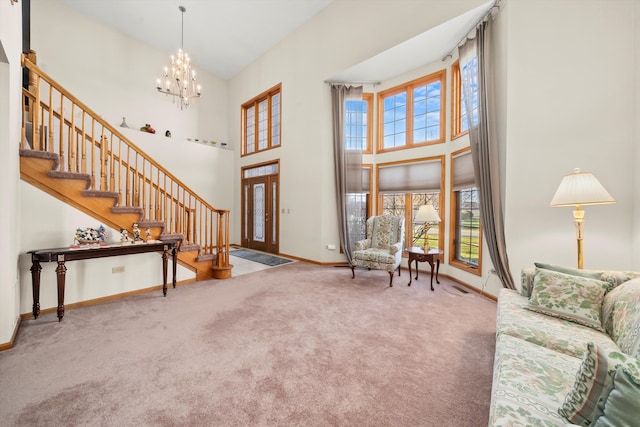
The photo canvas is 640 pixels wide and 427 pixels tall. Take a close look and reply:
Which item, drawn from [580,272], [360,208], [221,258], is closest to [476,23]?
[360,208]

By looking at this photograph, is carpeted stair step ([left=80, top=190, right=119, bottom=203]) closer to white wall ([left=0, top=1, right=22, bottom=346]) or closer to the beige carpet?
white wall ([left=0, top=1, right=22, bottom=346])

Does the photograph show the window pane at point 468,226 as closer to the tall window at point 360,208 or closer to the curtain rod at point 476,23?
the tall window at point 360,208

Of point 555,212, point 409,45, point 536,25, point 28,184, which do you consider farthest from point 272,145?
point 555,212

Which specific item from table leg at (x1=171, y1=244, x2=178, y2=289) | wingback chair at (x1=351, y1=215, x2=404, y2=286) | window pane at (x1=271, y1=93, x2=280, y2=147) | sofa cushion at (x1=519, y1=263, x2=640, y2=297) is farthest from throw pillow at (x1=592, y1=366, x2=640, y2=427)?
window pane at (x1=271, y1=93, x2=280, y2=147)

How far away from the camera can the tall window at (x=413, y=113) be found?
15.3ft

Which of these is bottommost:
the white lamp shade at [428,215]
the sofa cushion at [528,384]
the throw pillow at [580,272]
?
the sofa cushion at [528,384]

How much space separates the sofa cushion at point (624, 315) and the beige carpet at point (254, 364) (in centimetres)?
79

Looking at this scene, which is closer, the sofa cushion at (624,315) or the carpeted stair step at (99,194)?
the sofa cushion at (624,315)

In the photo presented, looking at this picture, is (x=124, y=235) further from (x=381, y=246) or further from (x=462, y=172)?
(x=462, y=172)

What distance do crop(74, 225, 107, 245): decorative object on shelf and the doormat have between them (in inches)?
114

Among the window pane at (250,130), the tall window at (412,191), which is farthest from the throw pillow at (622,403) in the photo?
the window pane at (250,130)

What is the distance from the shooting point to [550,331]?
165 cm

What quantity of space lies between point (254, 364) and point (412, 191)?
13.5ft

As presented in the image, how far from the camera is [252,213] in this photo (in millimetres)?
7258
